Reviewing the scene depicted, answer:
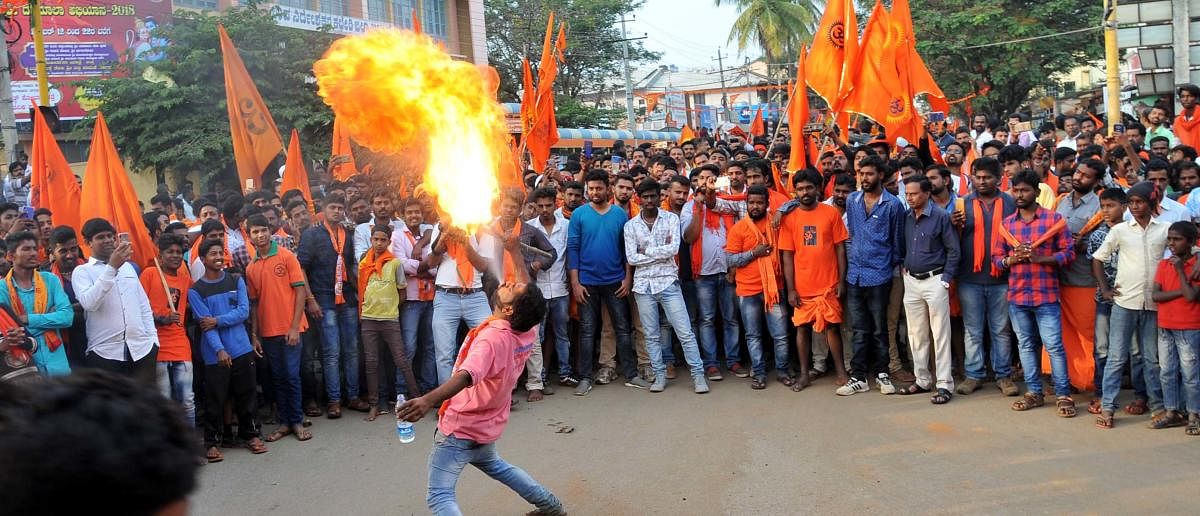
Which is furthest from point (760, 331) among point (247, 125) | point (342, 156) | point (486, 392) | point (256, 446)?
point (247, 125)

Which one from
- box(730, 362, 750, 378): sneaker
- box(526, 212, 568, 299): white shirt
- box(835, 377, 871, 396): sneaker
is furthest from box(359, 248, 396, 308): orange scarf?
box(835, 377, 871, 396): sneaker

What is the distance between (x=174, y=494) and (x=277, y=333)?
622 cm

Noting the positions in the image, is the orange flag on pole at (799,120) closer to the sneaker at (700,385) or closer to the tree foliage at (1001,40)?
the sneaker at (700,385)

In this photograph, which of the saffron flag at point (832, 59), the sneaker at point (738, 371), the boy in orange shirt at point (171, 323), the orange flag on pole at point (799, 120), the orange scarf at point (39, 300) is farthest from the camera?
the saffron flag at point (832, 59)

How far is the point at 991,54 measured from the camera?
29844 millimetres

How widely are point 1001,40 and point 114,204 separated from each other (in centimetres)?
2839

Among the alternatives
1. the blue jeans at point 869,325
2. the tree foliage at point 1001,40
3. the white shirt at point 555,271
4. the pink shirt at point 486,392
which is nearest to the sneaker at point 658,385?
the white shirt at point 555,271

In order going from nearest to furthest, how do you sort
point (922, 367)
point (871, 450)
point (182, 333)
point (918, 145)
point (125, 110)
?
point (871, 450)
point (182, 333)
point (922, 367)
point (918, 145)
point (125, 110)

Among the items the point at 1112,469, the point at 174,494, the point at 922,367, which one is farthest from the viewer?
the point at 922,367

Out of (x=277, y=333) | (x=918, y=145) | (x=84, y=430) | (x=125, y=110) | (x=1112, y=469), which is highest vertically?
(x=125, y=110)

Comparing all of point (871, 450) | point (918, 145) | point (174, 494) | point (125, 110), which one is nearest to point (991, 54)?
point (918, 145)

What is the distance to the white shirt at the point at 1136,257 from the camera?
643 cm

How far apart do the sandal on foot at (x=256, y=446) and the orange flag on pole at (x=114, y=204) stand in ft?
5.40

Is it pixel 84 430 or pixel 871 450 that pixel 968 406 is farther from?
pixel 84 430
